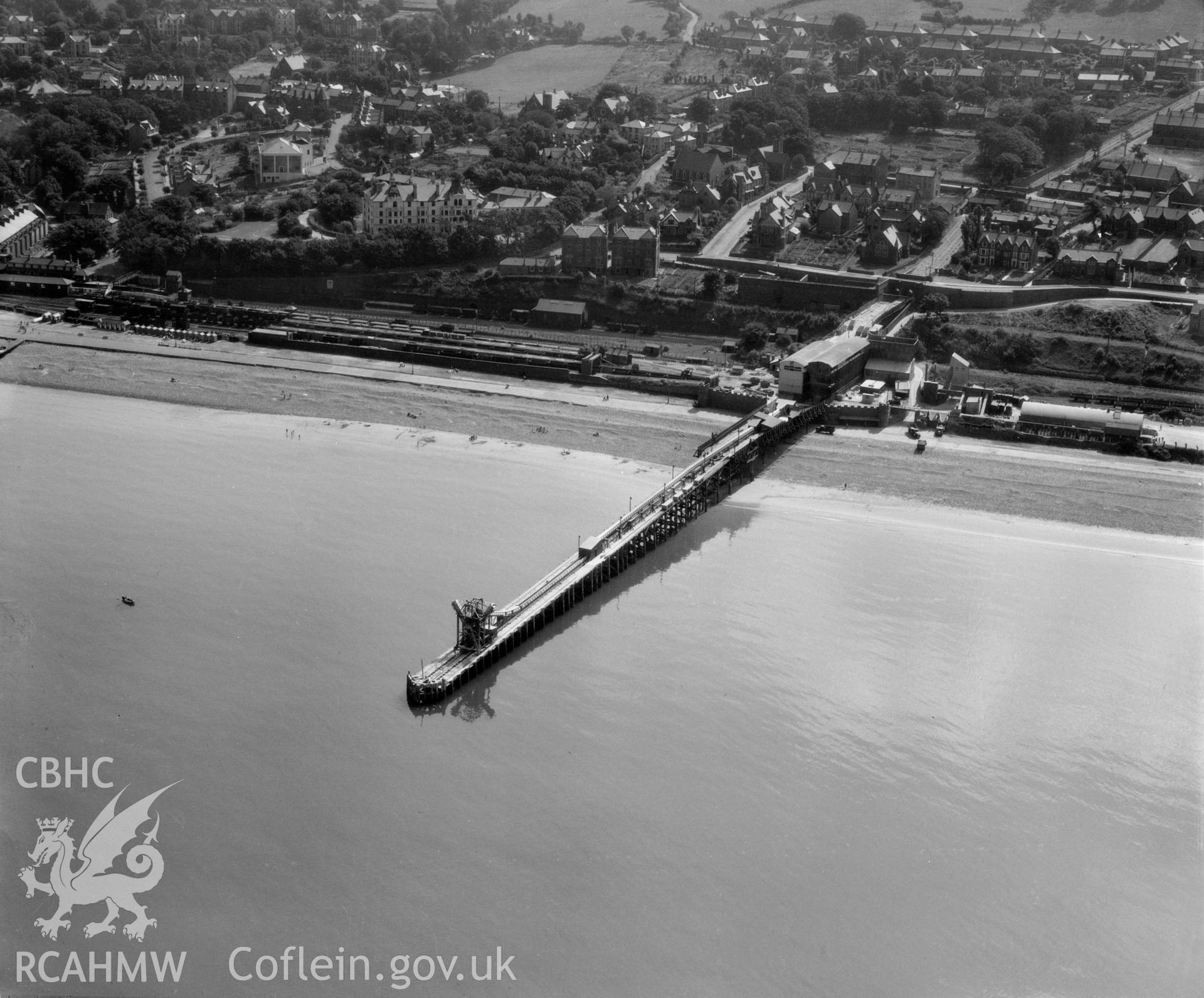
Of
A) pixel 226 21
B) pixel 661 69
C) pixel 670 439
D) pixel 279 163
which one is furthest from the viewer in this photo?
pixel 226 21

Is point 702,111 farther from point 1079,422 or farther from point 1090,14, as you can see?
point 1079,422

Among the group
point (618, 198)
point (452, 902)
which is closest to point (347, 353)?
point (618, 198)

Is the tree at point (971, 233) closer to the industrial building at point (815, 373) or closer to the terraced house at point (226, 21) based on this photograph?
the industrial building at point (815, 373)

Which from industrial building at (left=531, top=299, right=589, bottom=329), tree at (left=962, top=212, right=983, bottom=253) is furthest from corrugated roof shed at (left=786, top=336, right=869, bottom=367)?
tree at (left=962, top=212, right=983, bottom=253)

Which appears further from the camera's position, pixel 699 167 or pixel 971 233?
pixel 699 167

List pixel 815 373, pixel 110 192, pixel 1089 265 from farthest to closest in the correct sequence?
pixel 110 192, pixel 1089 265, pixel 815 373

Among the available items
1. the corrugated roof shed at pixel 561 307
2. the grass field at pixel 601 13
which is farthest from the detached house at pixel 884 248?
the grass field at pixel 601 13

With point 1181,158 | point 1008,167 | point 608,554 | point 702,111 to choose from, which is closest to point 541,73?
point 702,111

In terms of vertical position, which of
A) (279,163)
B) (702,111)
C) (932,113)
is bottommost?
(279,163)
